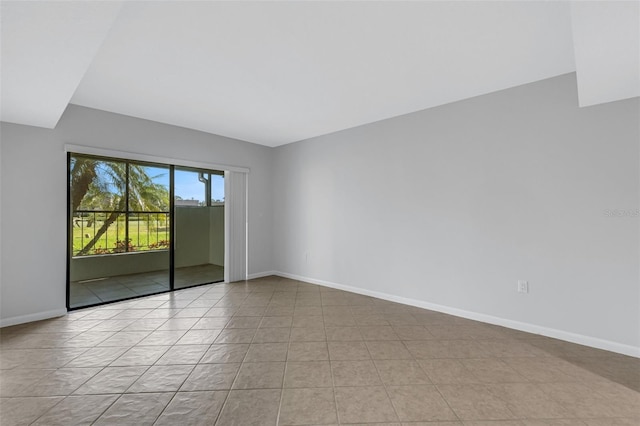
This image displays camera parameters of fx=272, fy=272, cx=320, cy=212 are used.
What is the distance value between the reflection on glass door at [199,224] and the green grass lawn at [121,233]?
372mm

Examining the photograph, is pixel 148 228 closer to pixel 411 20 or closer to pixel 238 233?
pixel 238 233

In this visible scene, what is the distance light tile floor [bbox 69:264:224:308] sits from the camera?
4121 millimetres

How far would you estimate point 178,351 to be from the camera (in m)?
2.51

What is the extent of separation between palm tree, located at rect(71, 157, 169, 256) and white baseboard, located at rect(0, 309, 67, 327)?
79.0 inches

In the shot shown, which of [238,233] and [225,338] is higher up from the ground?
[238,233]

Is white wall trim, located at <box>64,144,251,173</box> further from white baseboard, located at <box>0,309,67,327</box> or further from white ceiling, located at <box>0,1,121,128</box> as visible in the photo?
white baseboard, located at <box>0,309,67,327</box>

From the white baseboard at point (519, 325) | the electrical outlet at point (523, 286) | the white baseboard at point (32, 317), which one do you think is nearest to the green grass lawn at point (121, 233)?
the white baseboard at point (32, 317)

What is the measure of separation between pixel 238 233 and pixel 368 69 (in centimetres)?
370

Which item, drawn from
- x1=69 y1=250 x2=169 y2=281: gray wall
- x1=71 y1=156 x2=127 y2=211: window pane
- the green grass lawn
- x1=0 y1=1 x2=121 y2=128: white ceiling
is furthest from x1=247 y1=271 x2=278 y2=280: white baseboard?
x1=0 y1=1 x2=121 y2=128: white ceiling

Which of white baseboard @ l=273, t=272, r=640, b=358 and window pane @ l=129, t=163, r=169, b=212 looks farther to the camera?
window pane @ l=129, t=163, r=169, b=212

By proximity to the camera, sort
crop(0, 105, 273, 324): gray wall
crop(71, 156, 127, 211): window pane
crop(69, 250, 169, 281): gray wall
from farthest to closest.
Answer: crop(69, 250, 169, 281): gray wall → crop(71, 156, 127, 211): window pane → crop(0, 105, 273, 324): gray wall

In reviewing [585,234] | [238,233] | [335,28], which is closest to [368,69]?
[335,28]

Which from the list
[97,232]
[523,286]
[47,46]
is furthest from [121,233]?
[523,286]

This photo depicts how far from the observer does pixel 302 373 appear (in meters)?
2.16
